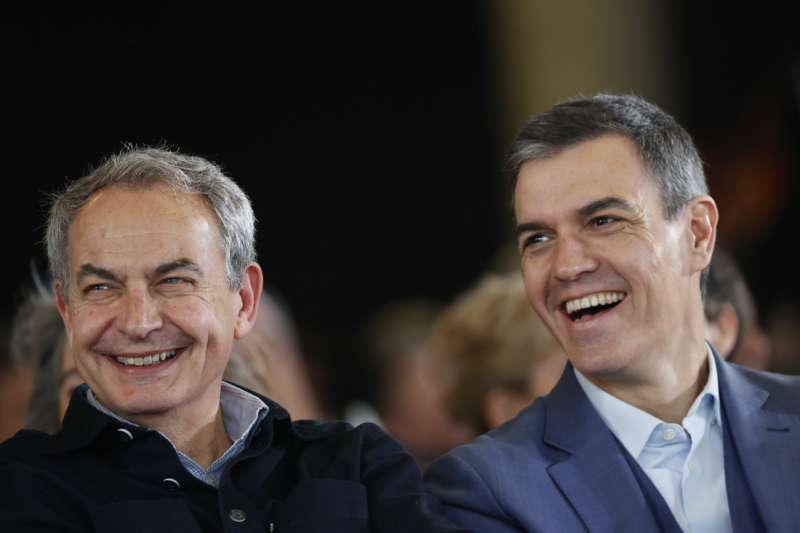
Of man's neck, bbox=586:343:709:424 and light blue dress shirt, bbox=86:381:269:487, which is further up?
light blue dress shirt, bbox=86:381:269:487

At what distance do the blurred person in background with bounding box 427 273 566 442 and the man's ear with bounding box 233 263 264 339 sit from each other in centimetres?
108

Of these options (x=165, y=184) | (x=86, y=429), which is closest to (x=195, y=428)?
(x=86, y=429)

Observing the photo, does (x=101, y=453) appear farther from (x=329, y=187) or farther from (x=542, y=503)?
(x=329, y=187)

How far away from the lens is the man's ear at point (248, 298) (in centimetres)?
254

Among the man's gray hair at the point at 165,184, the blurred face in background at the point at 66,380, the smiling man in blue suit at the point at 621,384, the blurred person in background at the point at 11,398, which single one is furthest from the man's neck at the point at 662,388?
the blurred person in background at the point at 11,398

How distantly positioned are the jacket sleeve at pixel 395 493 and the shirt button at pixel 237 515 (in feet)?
A: 0.81

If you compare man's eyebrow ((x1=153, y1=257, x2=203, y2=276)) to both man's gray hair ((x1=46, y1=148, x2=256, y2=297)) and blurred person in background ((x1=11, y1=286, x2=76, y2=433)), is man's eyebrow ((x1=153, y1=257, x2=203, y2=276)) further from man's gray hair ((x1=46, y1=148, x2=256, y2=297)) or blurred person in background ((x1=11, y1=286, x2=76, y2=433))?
blurred person in background ((x1=11, y1=286, x2=76, y2=433))

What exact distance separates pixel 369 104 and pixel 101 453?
701 cm

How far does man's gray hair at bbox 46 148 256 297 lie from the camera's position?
2.41 m

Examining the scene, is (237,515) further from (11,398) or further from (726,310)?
(11,398)

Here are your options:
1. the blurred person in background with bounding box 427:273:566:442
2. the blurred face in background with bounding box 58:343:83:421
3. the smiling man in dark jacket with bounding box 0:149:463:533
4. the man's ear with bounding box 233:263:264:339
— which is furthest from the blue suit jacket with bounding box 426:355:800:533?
the blurred face in background with bounding box 58:343:83:421

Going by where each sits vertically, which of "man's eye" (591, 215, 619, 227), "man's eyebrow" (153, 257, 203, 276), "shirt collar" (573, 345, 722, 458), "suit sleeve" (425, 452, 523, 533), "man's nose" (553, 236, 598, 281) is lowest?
"suit sleeve" (425, 452, 523, 533)

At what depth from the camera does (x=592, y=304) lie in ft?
8.42

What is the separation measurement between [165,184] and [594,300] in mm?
838
